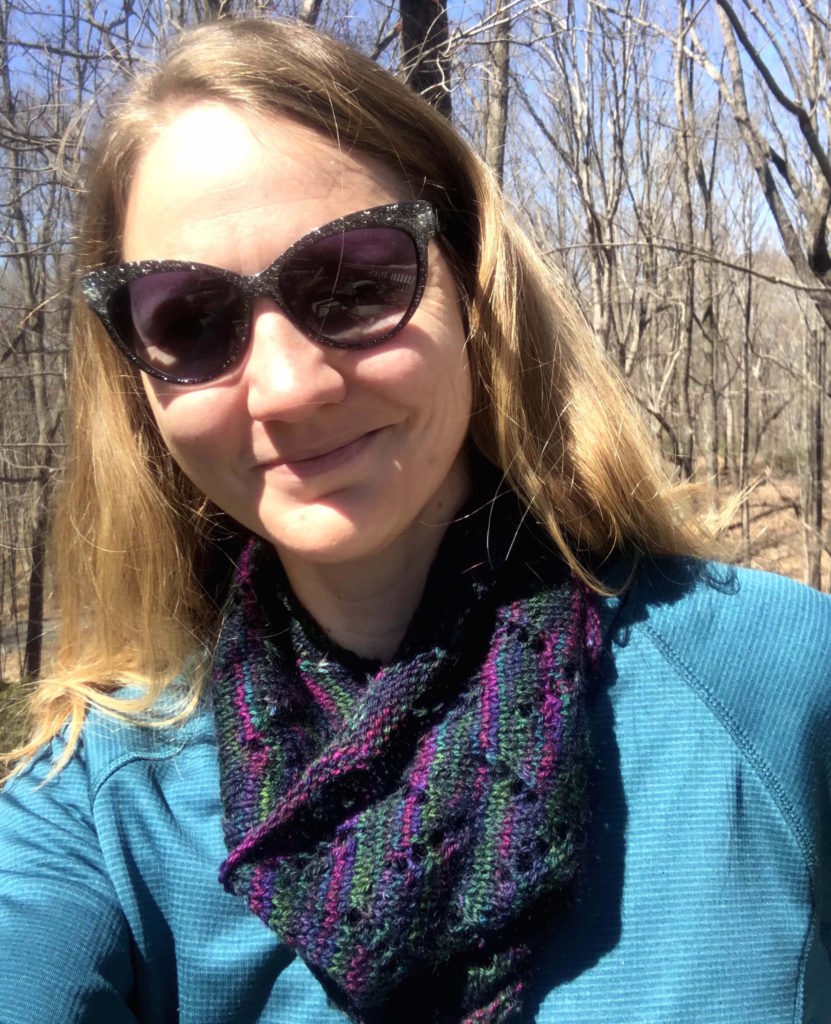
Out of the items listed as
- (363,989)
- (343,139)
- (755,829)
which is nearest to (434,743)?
(363,989)

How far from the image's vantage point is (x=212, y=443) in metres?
1.04

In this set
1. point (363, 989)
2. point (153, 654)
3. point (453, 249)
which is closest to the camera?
point (363, 989)

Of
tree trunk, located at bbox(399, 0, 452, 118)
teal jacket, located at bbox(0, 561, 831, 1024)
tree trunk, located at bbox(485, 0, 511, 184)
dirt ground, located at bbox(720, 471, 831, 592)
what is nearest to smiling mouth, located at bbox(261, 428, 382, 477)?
teal jacket, located at bbox(0, 561, 831, 1024)

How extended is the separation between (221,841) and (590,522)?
700mm

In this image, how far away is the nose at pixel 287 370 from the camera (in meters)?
0.97

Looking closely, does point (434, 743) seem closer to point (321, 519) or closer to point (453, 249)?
point (321, 519)

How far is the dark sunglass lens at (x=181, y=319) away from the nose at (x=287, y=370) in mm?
37

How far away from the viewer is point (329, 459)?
1017 millimetres

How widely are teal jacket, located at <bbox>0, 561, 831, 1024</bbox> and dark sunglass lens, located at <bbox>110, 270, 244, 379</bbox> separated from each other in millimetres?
582

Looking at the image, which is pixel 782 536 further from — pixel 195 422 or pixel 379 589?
pixel 195 422

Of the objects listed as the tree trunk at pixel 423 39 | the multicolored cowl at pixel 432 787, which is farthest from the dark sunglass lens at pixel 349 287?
the tree trunk at pixel 423 39

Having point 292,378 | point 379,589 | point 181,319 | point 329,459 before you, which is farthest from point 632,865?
point 181,319

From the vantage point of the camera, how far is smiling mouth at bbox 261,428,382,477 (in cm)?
102

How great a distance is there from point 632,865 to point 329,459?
0.64 meters
